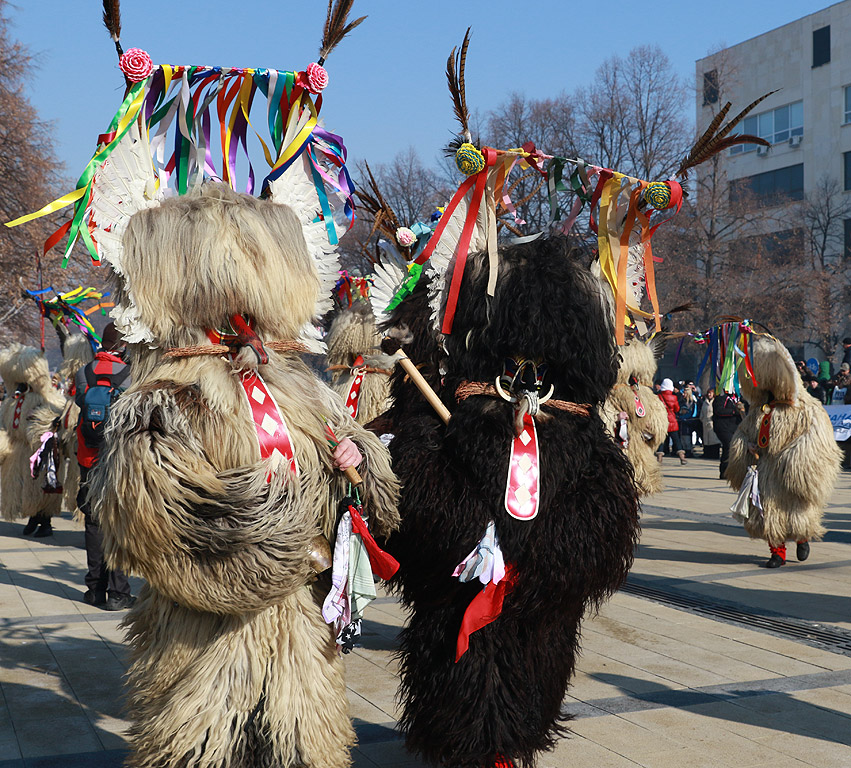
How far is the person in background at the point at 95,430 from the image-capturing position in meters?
6.17

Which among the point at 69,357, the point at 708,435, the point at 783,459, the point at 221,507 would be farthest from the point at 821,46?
the point at 221,507

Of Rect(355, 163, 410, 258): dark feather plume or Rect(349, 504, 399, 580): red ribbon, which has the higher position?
Rect(355, 163, 410, 258): dark feather plume

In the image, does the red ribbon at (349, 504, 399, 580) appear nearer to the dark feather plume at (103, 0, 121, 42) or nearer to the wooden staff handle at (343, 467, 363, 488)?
the wooden staff handle at (343, 467, 363, 488)

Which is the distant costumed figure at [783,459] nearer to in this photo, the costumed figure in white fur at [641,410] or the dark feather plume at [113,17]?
the costumed figure in white fur at [641,410]

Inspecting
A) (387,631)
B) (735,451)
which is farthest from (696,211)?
(387,631)

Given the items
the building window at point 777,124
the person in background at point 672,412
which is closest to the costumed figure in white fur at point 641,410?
the person in background at point 672,412

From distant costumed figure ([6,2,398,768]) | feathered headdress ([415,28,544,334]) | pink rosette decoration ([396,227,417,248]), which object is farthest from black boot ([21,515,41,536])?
feathered headdress ([415,28,544,334])

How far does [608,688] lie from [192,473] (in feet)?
9.14

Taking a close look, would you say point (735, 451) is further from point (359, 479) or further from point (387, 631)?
point (359, 479)

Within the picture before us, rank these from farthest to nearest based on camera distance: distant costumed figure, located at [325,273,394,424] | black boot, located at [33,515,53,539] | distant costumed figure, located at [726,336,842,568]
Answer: black boot, located at [33,515,53,539] < distant costumed figure, located at [325,273,394,424] < distant costumed figure, located at [726,336,842,568]

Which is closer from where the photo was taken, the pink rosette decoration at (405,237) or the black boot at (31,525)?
the pink rosette decoration at (405,237)

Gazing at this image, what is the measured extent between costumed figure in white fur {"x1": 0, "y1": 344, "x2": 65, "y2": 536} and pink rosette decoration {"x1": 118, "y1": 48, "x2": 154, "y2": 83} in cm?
653

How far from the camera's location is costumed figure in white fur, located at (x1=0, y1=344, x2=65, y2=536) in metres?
9.14

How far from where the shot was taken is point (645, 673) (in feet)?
15.8
